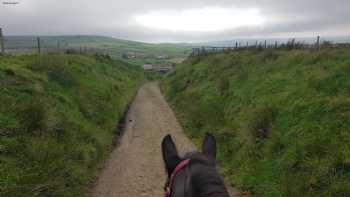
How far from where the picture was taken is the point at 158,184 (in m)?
7.05

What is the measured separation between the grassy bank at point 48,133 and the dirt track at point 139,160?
0.50m

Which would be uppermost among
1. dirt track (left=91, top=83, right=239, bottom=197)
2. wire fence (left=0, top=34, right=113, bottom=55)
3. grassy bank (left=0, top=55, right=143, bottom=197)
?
wire fence (left=0, top=34, right=113, bottom=55)

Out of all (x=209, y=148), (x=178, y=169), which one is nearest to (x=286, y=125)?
(x=209, y=148)

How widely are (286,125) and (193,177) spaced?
6372mm

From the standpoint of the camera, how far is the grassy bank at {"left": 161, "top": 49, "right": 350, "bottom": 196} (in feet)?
17.5

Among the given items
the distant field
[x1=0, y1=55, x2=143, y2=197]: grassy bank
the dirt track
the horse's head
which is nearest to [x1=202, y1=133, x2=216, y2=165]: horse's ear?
the horse's head

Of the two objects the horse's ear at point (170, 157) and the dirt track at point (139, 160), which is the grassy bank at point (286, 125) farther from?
the horse's ear at point (170, 157)

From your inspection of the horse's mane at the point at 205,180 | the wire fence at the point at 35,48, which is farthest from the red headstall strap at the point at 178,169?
the wire fence at the point at 35,48

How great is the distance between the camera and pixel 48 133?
6.87 m

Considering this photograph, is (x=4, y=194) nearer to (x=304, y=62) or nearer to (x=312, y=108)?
(x=312, y=108)

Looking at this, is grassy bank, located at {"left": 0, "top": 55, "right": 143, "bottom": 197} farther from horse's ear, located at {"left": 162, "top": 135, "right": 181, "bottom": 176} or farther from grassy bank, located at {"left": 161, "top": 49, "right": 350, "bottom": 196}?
grassy bank, located at {"left": 161, "top": 49, "right": 350, "bottom": 196}

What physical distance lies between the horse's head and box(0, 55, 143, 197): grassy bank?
3.65 meters

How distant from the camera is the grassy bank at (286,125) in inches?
209

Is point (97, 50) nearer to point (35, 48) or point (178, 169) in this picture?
point (35, 48)
